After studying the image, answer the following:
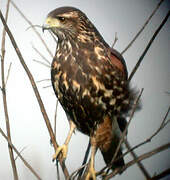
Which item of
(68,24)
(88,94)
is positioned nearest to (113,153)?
(88,94)

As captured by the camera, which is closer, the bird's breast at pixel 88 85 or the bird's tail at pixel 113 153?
the bird's breast at pixel 88 85

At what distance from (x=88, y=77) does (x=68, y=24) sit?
0.15m

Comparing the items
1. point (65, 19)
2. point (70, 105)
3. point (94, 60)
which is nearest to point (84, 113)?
point (70, 105)

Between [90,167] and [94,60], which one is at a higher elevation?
[94,60]

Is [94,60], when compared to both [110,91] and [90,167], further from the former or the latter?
[90,167]

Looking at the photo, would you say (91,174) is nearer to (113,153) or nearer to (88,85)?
(113,153)

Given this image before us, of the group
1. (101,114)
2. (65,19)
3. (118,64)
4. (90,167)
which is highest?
(65,19)

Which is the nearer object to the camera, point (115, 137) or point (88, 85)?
point (88, 85)

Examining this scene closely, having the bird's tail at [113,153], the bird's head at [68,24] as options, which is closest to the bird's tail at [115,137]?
the bird's tail at [113,153]

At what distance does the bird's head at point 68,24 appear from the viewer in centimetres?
67

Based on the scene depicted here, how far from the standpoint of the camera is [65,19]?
69 cm

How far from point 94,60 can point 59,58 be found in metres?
0.10

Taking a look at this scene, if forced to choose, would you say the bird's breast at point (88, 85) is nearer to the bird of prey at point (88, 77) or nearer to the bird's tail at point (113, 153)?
the bird of prey at point (88, 77)

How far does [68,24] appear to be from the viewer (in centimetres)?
71
